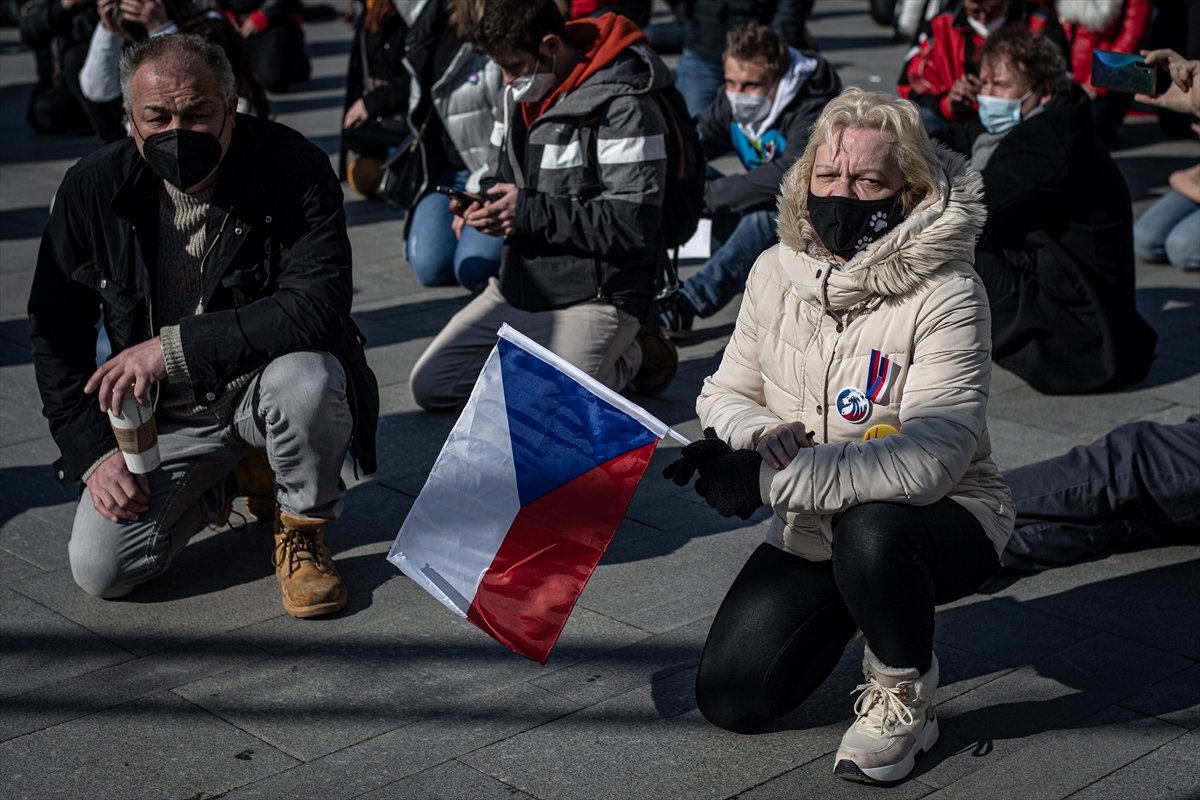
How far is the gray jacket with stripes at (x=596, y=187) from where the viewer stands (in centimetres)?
516

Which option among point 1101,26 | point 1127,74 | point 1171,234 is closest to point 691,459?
point 1127,74

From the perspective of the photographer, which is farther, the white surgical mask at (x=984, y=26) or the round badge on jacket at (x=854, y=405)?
the white surgical mask at (x=984, y=26)

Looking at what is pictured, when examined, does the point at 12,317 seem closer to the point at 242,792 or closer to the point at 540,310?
the point at 540,310

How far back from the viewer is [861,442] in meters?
3.12

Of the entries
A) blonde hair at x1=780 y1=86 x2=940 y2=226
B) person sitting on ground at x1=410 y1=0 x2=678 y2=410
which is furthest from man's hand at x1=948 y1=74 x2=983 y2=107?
blonde hair at x1=780 y1=86 x2=940 y2=226

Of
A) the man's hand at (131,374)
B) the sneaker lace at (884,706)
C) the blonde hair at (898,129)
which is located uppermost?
the blonde hair at (898,129)

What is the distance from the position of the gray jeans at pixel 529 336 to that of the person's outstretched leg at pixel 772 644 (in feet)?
6.67

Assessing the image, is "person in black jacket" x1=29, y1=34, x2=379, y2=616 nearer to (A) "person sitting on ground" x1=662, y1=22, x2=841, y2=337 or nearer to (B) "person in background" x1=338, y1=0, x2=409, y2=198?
(A) "person sitting on ground" x1=662, y1=22, x2=841, y2=337

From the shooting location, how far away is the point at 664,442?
17.2 feet

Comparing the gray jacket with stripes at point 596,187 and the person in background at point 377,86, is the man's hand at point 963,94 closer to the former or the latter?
the gray jacket with stripes at point 596,187

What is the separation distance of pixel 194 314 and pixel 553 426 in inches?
47.5

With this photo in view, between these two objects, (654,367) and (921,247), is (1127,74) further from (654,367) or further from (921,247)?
(654,367)

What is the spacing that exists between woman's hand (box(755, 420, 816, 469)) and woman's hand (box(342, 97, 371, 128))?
229 inches

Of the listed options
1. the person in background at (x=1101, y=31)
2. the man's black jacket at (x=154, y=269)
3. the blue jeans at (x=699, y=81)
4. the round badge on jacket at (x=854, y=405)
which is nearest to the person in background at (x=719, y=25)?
the blue jeans at (x=699, y=81)
